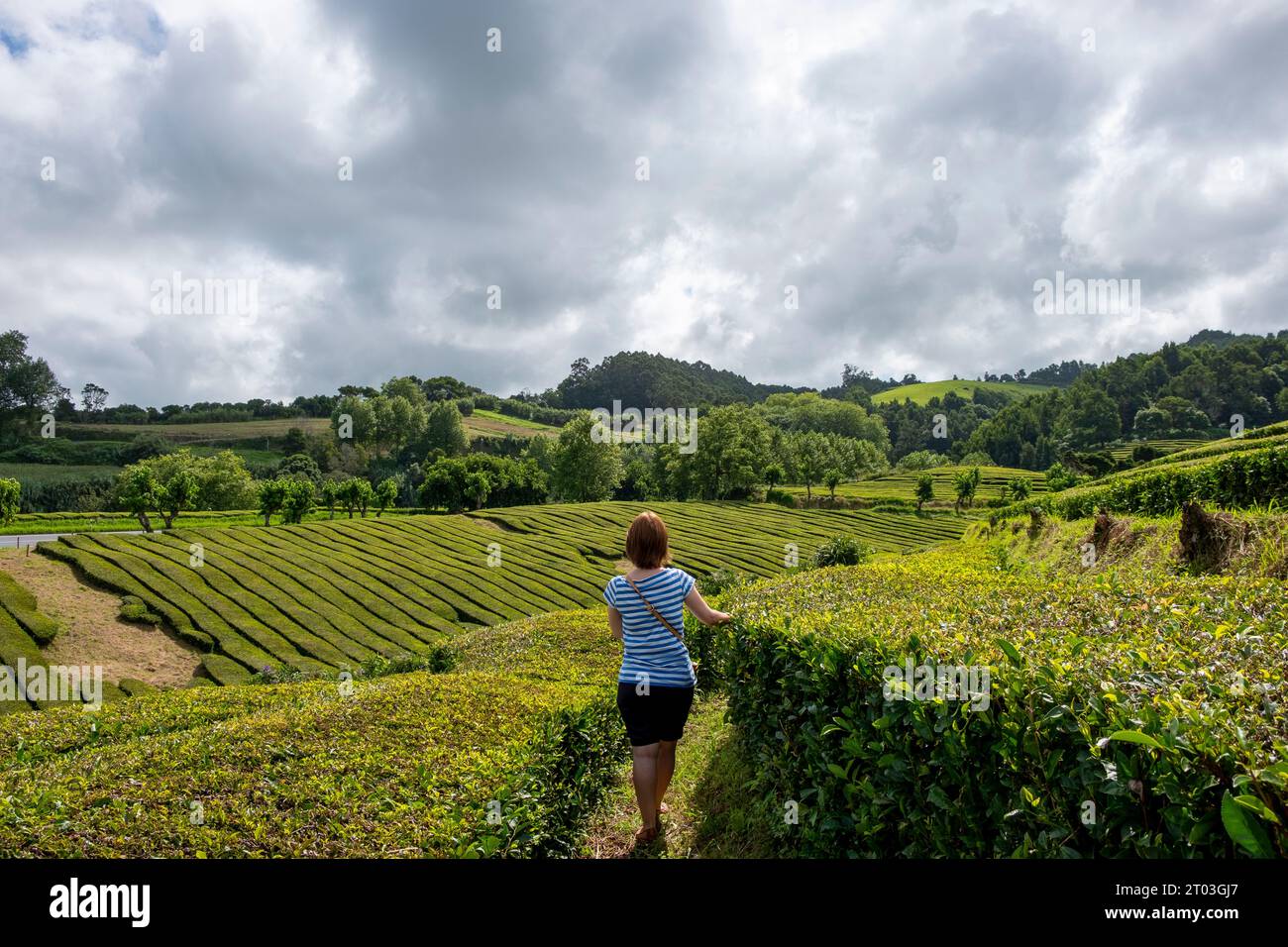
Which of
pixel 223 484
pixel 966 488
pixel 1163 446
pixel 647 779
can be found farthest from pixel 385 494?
pixel 1163 446

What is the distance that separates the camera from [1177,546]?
9070 millimetres

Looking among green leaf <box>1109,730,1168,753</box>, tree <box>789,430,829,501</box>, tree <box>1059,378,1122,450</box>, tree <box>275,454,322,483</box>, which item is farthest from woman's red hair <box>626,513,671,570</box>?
tree <box>1059,378,1122,450</box>

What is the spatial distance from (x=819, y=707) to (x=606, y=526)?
57343mm

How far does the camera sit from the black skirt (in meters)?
5.05

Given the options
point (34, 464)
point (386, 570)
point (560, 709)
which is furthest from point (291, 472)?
point (560, 709)

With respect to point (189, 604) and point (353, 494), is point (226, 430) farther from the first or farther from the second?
point (189, 604)

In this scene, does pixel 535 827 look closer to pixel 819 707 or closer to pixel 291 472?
pixel 819 707

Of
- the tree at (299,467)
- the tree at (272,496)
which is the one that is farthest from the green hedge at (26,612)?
the tree at (299,467)

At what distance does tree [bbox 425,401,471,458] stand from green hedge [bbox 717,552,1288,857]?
119m

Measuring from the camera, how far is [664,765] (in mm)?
5344

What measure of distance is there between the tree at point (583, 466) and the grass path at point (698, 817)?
7986 cm

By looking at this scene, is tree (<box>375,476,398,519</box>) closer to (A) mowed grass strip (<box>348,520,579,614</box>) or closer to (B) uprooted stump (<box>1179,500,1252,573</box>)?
(A) mowed grass strip (<box>348,520,579,614</box>)

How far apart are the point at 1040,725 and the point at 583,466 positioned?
279ft

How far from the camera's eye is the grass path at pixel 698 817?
→ 5457mm
